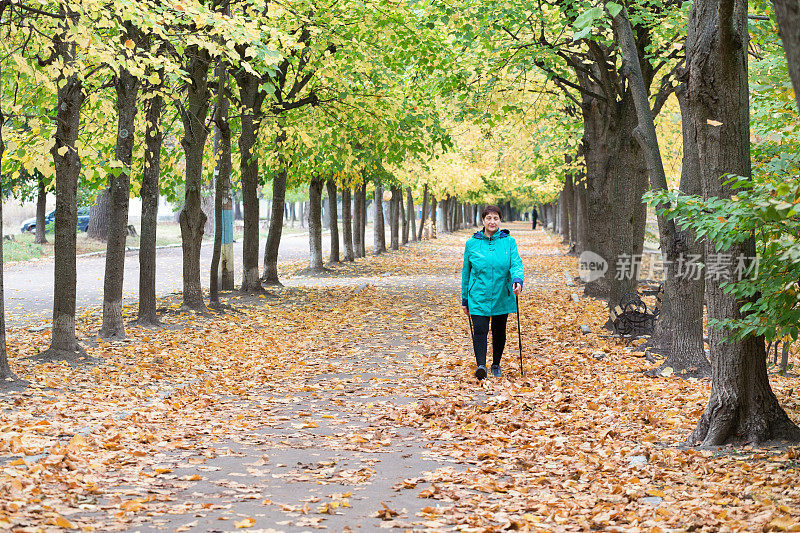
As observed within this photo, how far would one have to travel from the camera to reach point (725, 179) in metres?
6.20

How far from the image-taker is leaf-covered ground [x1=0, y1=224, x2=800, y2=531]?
489cm

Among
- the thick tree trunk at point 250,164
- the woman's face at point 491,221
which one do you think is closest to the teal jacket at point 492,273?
the woman's face at point 491,221

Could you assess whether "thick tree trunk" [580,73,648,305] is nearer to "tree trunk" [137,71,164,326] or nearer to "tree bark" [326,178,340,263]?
"tree trunk" [137,71,164,326]

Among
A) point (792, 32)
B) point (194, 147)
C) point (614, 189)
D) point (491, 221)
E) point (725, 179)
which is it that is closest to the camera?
point (792, 32)

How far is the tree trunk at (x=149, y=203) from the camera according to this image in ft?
42.6

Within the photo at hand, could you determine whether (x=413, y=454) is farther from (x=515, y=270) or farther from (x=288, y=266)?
(x=288, y=266)

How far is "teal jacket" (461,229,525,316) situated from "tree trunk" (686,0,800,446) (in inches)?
132

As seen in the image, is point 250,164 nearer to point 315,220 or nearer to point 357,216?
point 315,220

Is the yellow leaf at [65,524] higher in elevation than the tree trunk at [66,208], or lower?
lower

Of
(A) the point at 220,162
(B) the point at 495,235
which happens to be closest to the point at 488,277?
(B) the point at 495,235

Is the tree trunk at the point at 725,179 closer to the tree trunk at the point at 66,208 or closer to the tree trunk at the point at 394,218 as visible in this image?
the tree trunk at the point at 66,208

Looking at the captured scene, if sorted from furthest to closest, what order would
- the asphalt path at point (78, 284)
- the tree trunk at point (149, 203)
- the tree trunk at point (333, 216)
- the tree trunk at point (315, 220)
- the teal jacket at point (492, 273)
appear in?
the tree trunk at point (333, 216), the tree trunk at point (315, 220), the asphalt path at point (78, 284), the tree trunk at point (149, 203), the teal jacket at point (492, 273)

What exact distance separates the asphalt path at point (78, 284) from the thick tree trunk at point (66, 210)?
3.89m

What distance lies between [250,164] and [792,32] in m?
15.8
